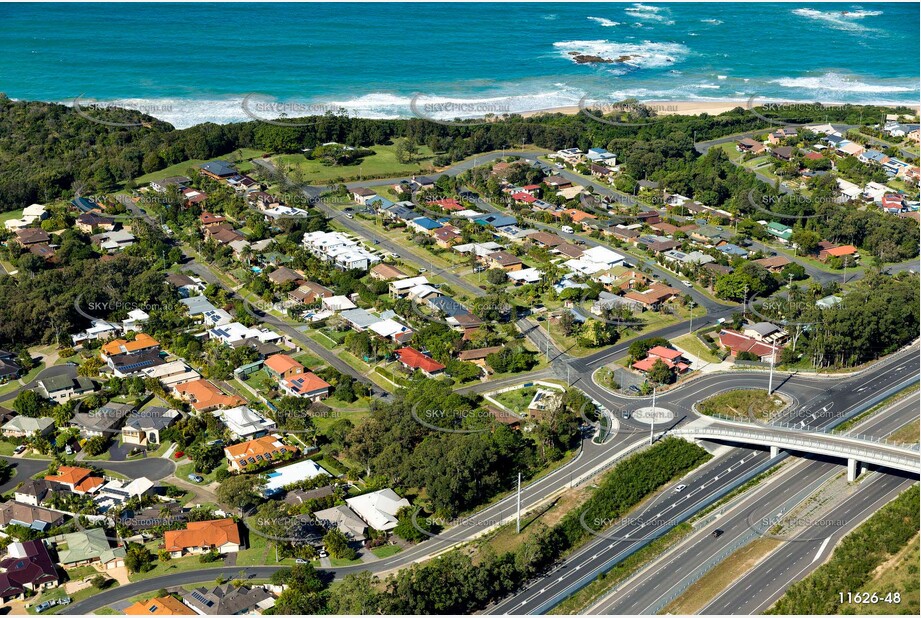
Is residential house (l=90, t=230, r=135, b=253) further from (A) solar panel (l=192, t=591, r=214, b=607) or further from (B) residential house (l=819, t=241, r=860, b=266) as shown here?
(B) residential house (l=819, t=241, r=860, b=266)

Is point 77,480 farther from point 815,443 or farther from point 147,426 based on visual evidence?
point 815,443

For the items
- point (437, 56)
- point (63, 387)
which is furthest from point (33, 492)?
point (437, 56)

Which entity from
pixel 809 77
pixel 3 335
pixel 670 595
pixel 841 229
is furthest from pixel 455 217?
pixel 809 77

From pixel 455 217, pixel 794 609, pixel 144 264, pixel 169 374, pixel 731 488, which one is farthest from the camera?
pixel 455 217

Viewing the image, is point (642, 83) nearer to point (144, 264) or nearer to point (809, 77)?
point (809, 77)

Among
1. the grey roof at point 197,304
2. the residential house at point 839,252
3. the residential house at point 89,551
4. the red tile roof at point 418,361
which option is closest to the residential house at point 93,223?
the grey roof at point 197,304

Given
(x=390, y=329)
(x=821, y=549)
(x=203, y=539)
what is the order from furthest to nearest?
(x=390, y=329) → (x=821, y=549) → (x=203, y=539)

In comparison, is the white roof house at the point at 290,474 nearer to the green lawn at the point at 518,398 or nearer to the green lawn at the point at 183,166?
the green lawn at the point at 518,398
